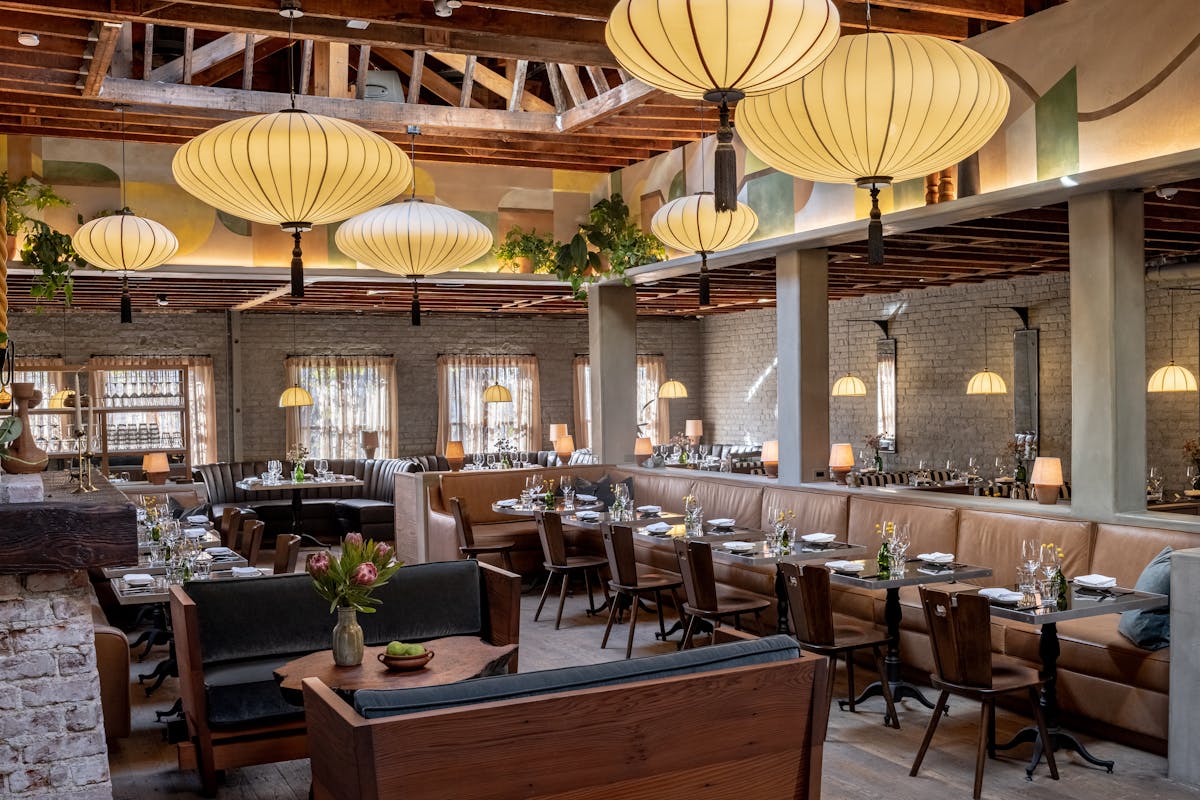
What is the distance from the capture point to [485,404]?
17047mm

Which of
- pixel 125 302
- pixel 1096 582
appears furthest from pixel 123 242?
pixel 1096 582

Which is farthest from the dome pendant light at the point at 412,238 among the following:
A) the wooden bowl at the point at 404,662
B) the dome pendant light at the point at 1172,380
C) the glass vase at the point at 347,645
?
the dome pendant light at the point at 1172,380

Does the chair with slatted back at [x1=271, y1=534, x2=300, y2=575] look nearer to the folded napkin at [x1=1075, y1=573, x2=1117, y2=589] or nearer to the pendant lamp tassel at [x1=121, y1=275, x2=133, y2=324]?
the pendant lamp tassel at [x1=121, y1=275, x2=133, y2=324]

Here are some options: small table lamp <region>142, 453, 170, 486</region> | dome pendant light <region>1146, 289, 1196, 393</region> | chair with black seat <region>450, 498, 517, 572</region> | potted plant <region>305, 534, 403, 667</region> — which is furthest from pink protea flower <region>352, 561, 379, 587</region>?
dome pendant light <region>1146, 289, 1196, 393</region>

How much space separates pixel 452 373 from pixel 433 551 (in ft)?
23.1

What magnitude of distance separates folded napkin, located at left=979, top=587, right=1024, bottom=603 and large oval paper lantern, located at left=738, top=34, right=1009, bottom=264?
6.66ft

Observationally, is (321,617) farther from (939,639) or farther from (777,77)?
(777,77)

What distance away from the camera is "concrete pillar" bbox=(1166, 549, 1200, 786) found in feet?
15.2

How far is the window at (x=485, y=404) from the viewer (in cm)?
1678

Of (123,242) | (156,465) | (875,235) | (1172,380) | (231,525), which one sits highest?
(123,242)

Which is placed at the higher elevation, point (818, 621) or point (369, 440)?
point (369, 440)

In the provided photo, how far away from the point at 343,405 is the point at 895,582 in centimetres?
1189

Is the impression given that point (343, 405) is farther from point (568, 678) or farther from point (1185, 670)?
point (568, 678)

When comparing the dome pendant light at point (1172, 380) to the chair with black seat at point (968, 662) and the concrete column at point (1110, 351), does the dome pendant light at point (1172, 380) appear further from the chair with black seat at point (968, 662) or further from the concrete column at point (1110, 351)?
the chair with black seat at point (968, 662)
